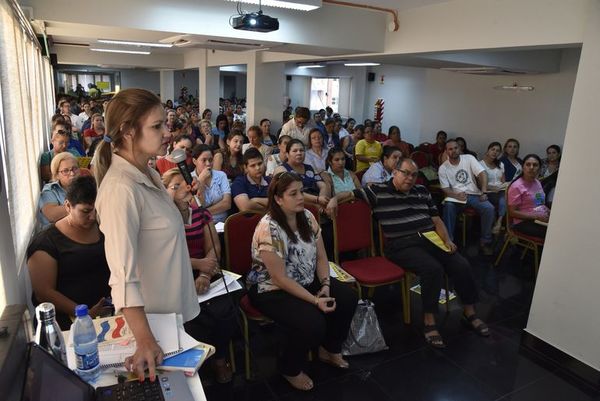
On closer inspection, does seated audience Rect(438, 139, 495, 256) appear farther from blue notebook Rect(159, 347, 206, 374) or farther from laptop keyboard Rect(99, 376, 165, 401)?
laptop keyboard Rect(99, 376, 165, 401)

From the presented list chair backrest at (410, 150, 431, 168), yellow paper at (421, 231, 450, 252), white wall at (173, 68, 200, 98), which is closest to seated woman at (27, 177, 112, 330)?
yellow paper at (421, 231, 450, 252)

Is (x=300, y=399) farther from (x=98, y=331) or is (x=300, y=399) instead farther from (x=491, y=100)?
(x=491, y=100)

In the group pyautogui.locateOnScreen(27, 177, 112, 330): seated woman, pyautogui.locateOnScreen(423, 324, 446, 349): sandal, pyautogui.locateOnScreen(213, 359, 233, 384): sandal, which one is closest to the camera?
pyautogui.locateOnScreen(27, 177, 112, 330): seated woman

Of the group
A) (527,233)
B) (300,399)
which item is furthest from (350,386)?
(527,233)

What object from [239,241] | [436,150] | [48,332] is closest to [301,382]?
[239,241]

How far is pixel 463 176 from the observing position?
5.11 meters

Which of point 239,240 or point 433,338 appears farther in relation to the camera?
point 433,338

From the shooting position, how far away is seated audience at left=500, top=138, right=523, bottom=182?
6027 mm

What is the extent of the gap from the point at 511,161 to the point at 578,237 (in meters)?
3.77

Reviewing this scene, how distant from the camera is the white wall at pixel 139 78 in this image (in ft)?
56.9

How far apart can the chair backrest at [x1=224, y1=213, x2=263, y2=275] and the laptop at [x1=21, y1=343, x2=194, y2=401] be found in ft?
5.01

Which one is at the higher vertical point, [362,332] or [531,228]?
[531,228]

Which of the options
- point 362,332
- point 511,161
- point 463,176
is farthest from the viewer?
point 511,161

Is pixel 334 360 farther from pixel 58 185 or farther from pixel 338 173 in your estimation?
pixel 58 185
